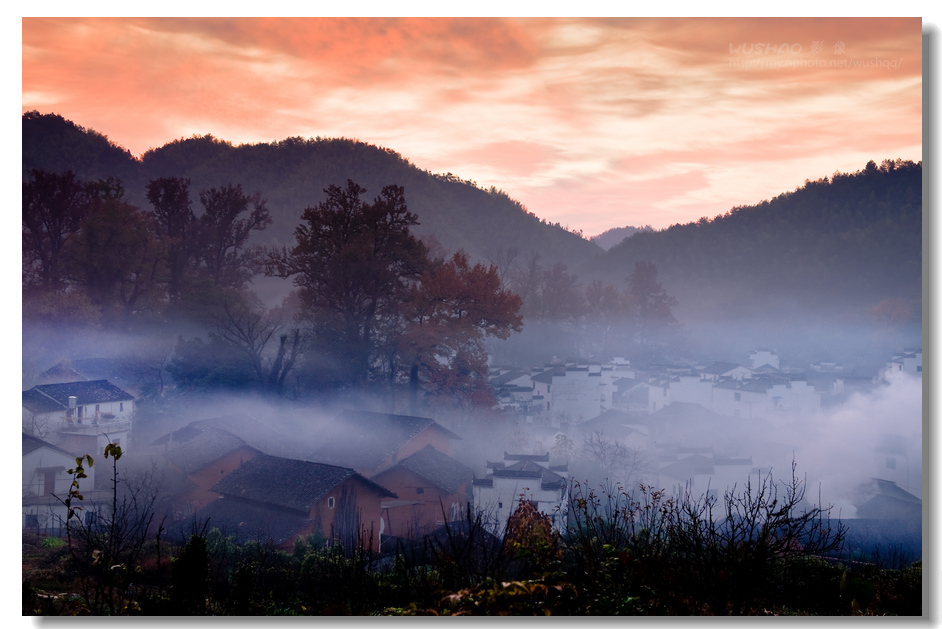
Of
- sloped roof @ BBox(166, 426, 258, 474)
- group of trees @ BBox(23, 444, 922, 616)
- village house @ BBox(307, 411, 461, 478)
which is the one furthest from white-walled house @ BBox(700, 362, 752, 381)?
sloped roof @ BBox(166, 426, 258, 474)

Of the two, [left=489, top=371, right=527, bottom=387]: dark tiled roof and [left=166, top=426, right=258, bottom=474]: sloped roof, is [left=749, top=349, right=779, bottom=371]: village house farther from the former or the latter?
[left=166, top=426, right=258, bottom=474]: sloped roof

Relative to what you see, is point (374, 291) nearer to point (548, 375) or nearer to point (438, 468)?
point (438, 468)

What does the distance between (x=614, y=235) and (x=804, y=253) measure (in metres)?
12.7

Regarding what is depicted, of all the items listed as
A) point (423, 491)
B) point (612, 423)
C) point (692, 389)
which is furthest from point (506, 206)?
point (692, 389)

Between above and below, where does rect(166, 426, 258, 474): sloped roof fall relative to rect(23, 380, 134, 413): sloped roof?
below

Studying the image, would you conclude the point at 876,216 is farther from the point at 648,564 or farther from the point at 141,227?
the point at 141,227

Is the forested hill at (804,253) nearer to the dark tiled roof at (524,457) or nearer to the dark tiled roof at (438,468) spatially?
the dark tiled roof at (524,457)

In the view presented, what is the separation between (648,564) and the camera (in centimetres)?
390

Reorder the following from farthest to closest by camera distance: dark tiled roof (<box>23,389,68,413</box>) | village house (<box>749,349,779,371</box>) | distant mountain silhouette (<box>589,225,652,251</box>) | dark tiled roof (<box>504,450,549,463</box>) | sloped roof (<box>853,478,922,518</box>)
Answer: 1. village house (<box>749,349,779,371</box>)
2. dark tiled roof (<box>504,450,549,463</box>)
3. distant mountain silhouette (<box>589,225,652,251</box>)
4. sloped roof (<box>853,478,922,518</box>)
5. dark tiled roof (<box>23,389,68,413</box>)

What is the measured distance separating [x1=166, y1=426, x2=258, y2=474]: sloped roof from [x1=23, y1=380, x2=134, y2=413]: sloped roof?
3.16ft

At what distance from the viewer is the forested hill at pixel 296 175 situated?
7082 mm

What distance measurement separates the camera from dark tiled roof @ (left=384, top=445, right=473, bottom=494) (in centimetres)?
825

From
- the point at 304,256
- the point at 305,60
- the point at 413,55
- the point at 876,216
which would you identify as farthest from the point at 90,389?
the point at 876,216

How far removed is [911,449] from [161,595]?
6732mm
